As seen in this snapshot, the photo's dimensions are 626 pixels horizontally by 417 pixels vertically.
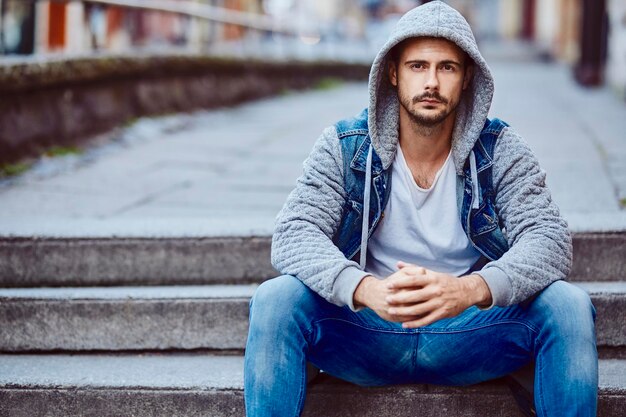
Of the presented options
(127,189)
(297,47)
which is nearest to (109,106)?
(127,189)

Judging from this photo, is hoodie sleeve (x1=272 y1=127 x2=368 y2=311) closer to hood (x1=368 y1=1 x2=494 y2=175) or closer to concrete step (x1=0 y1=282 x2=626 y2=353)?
hood (x1=368 y1=1 x2=494 y2=175)

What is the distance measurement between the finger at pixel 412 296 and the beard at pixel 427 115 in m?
0.56

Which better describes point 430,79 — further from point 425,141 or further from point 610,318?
point 610,318

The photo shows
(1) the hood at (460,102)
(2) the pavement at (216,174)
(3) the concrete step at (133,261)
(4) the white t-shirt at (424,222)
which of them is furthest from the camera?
(2) the pavement at (216,174)

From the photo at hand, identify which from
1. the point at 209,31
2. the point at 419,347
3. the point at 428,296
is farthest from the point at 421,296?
the point at 209,31

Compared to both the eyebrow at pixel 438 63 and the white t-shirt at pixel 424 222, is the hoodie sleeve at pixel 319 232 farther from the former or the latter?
the eyebrow at pixel 438 63

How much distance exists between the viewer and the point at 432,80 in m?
2.61

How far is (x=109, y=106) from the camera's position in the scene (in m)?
6.46

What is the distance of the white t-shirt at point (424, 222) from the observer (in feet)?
8.80

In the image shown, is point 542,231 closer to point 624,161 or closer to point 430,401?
point 430,401

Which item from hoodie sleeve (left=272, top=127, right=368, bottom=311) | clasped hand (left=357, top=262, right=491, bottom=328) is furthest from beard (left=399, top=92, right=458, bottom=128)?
clasped hand (left=357, top=262, right=491, bottom=328)

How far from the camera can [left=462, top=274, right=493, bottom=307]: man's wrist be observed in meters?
2.38

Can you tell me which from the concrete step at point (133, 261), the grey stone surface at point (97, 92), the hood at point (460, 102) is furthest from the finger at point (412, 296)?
the grey stone surface at point (97, 92)

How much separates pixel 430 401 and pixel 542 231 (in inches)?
25.6
